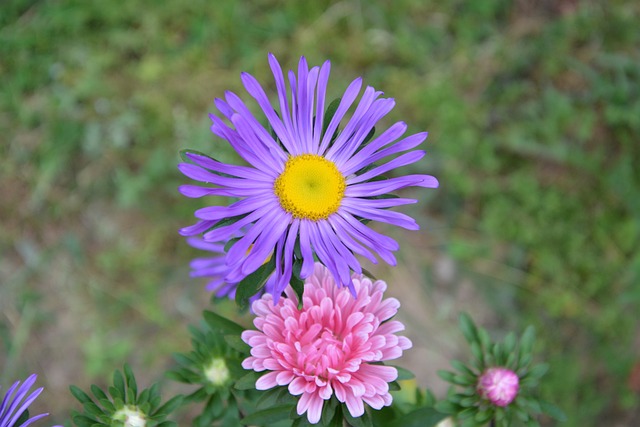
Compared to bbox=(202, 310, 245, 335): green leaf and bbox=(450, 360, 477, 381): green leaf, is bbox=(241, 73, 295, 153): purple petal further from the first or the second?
bbox=(450, 360, 477, 381): green leaf

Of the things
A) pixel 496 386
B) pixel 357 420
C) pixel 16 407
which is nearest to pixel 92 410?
pixel 16 407

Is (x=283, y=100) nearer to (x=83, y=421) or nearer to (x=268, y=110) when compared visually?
(x=268, y=110)

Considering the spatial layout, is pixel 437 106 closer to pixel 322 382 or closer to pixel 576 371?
pixel 576 371

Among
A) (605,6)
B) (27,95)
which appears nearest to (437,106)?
(605,6)

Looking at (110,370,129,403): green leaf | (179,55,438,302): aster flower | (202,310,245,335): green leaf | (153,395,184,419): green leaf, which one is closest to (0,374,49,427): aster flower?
(110,370,129,403): green leaf

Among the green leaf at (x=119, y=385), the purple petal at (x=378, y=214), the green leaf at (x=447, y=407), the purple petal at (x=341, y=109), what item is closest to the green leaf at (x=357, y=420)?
the green leaf at (x=447, y=407)

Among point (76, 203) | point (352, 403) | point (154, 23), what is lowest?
point (352, 403)

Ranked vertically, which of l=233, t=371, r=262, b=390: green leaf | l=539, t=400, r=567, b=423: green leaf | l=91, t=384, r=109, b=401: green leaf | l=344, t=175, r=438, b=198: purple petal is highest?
l=344, t=175, r=438, b=198: purple petal
